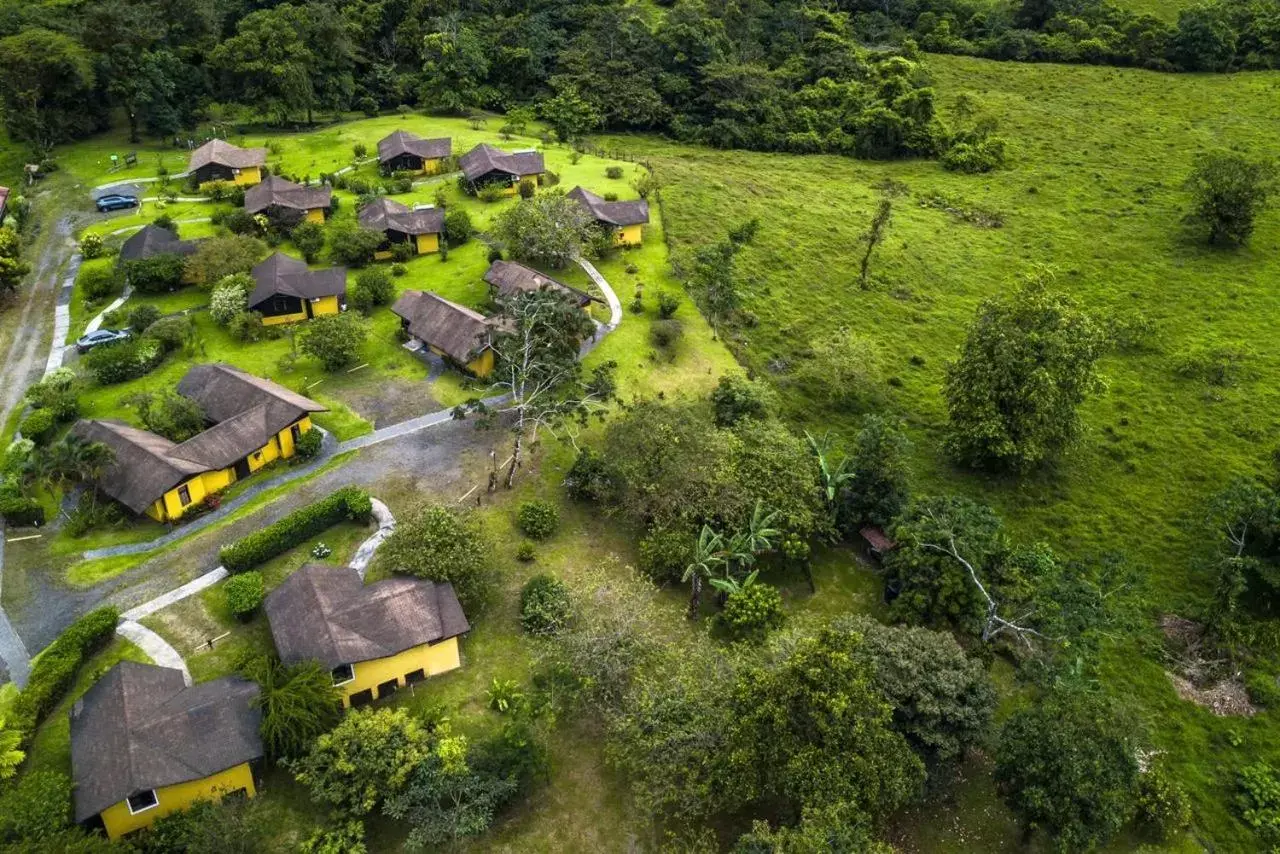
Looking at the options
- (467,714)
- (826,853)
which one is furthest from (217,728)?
(826,853)

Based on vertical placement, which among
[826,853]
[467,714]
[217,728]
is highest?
[826,853]

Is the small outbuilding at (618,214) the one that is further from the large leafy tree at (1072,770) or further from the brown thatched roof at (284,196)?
the large leafy tree at (1072,770)

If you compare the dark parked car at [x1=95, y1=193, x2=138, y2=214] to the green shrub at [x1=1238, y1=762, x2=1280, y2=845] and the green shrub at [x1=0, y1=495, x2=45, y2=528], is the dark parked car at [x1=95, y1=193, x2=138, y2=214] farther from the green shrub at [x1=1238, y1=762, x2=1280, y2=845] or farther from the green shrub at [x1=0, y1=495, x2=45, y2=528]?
the green shrub at [x1=1238, y1=762, x2=1280, y2=845]

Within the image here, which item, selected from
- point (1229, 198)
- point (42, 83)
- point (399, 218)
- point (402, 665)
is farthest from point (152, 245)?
point (1229, 198)

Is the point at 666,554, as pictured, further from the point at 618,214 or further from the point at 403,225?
the point at 403,225

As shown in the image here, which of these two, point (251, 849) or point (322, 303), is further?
point (322, 303)

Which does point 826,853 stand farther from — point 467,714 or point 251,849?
point 251,849

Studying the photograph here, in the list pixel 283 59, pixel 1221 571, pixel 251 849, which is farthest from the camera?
pixel 283 59
